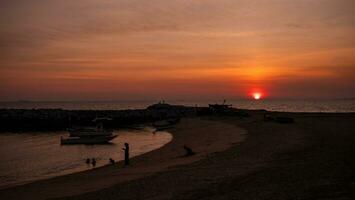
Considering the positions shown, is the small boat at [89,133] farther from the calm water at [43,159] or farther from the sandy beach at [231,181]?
the sandy beach at [231,181]

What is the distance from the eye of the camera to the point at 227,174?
17.1 metres

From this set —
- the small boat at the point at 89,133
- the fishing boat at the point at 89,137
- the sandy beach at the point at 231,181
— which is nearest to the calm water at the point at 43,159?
the fishing boat at the point at 89,137

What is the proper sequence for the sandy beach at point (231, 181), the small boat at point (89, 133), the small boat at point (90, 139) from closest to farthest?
1. the sandy beach at point (231, 181)
2. the small boat at point (90, 139)
3. the small boat at point (89, 133)

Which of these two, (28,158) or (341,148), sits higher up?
(341,148)

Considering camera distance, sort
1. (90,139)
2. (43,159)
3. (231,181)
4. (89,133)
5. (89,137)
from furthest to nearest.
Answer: (89,133)
(89,137)
(90,139)
(43,159)
(231,181)

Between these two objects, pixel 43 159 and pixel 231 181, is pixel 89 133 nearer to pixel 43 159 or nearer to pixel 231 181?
pixel 43 159

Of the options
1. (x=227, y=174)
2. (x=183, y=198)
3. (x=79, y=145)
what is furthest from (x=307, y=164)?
(x=79, y=145)

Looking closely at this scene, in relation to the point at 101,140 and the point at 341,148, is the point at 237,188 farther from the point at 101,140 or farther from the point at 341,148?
the point at 101,140

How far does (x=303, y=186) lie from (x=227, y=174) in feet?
13.2

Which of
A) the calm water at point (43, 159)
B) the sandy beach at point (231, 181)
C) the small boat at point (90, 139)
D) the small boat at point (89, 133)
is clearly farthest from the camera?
the small boat at point (89, 133)

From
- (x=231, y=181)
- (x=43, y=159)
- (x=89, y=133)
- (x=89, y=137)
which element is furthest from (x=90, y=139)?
(x=231, y=181)

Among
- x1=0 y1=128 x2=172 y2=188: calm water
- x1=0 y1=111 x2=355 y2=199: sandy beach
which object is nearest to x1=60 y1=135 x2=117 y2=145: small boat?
x1=0 y1=128 x2=172 y2=188: calm water

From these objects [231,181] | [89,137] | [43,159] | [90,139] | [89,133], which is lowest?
[43,159]

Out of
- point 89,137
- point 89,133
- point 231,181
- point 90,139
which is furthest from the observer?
point 89,133
